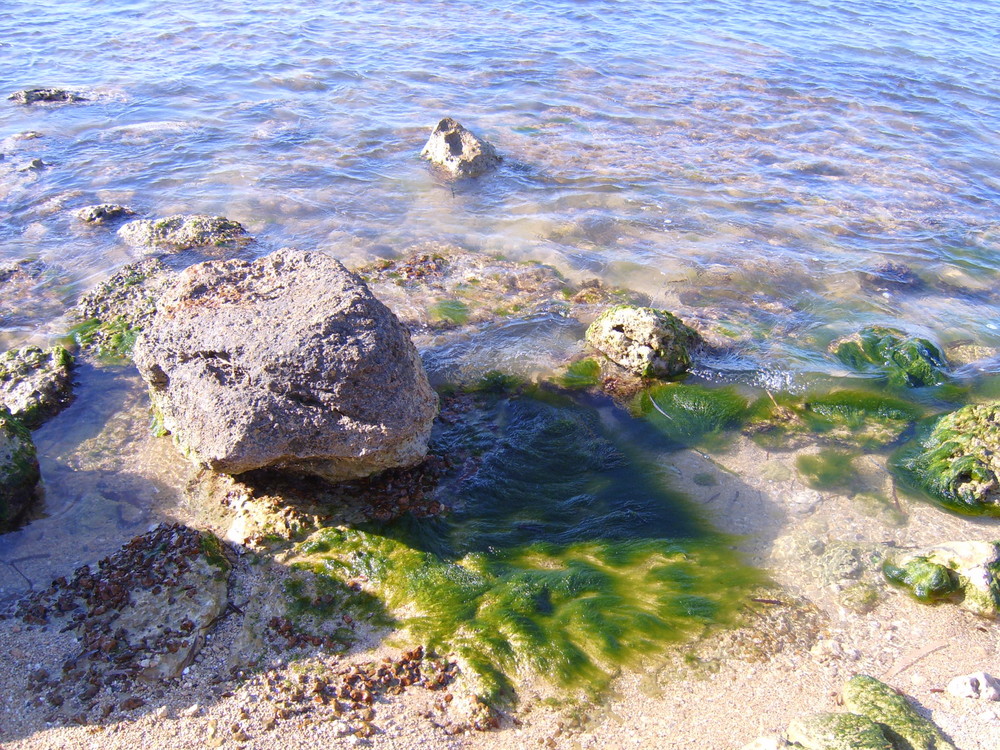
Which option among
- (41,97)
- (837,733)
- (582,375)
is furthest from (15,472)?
(41,97)

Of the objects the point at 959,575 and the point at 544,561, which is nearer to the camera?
the point at 959,575

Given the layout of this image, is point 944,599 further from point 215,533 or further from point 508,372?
point 215,533

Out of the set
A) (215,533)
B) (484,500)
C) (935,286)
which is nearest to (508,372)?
(484,500)

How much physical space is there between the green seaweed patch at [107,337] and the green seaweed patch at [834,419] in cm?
537

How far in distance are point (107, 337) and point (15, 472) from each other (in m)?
2.07

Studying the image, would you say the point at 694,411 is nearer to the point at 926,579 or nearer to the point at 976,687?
the point at 926,579

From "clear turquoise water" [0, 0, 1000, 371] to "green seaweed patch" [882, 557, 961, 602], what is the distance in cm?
240

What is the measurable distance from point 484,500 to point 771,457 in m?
2.26

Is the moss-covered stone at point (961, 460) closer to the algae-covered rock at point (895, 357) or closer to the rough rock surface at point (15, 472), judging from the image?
the algae-covered rock at point (895, 357)

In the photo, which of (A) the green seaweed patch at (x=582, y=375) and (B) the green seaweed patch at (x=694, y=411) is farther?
(A) the green seaweed patch at (x=582, y=375)

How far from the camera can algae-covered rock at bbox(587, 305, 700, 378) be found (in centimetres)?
582

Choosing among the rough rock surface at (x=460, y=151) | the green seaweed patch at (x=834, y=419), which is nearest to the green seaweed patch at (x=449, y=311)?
the green seaweed patch at (x=834, y=419)

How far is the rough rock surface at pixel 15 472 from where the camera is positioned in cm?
429

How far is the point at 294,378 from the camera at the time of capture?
404cm
